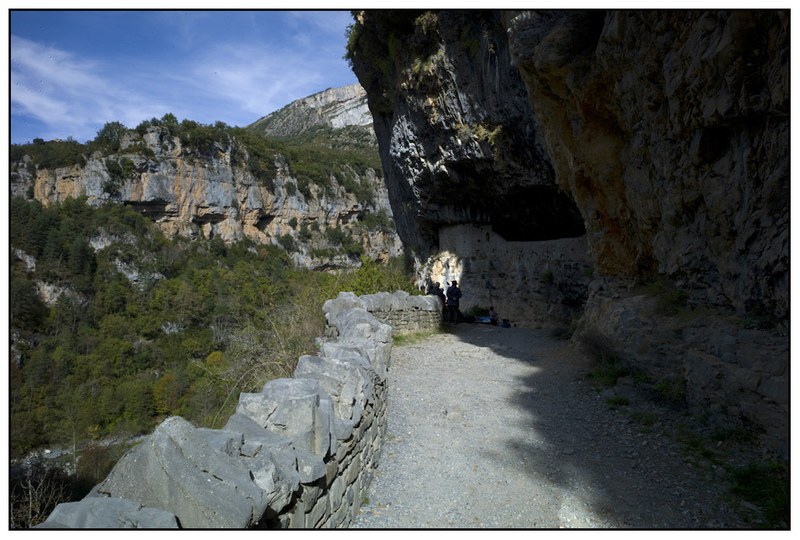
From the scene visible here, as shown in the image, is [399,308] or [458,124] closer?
[399,308]

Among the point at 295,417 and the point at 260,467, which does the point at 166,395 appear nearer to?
the point at 295,417

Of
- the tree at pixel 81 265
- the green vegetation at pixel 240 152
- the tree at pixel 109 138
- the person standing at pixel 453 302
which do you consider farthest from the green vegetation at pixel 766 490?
the tree at pixel 109 138

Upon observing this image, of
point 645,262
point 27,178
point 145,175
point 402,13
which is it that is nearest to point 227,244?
point 145,175

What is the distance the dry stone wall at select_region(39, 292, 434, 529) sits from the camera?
65.6 inches

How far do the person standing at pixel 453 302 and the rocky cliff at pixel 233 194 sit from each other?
55.0 m

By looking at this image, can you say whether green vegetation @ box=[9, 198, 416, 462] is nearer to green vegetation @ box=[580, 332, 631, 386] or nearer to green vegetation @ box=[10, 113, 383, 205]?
green vegetation @ box=[580, 332, 631, 386]

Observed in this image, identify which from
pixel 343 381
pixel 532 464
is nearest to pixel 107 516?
pixel 343 381

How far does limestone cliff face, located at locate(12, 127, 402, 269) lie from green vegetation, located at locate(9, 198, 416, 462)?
3129 mm

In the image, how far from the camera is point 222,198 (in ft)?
213

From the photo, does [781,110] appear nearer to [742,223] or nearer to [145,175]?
[742,223]

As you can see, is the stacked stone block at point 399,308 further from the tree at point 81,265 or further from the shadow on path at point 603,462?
the tree at point 81,265

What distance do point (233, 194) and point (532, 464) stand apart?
68485 mm

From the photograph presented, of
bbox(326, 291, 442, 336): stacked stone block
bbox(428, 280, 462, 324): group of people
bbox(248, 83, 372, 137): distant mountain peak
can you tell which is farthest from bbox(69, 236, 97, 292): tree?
bbox(248, 83, 372, 137): distant mountain peak

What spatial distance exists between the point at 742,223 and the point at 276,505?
14.7ft
